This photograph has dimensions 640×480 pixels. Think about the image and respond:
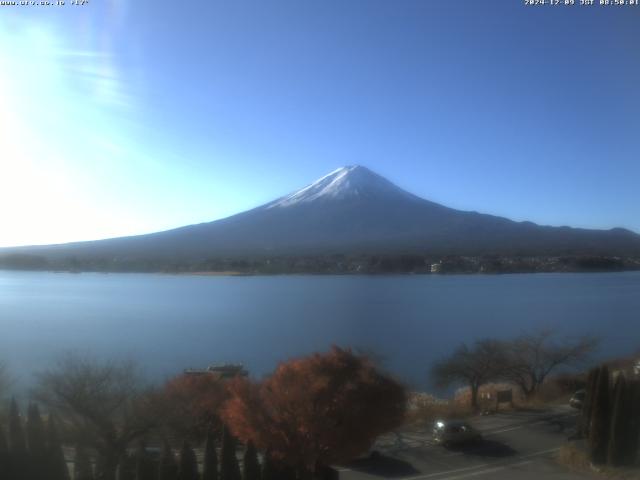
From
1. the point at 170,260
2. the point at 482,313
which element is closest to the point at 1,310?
the point at 170,260

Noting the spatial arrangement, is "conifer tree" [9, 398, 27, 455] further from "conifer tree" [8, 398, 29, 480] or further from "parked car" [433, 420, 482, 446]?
"parked car" [433, 420, 482, 446]

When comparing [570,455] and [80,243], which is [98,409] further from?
[80,243]

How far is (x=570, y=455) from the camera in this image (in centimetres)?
600

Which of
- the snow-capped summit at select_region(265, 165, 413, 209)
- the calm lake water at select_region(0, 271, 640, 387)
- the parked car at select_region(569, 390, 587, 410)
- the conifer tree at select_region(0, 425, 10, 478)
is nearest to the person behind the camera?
the conifer tree at select_region(0, 425, 10, 478)

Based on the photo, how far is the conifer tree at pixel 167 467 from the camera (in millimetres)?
4484

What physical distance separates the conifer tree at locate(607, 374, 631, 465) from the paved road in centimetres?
44

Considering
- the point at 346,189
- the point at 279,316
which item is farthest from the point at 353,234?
the point at 279,316

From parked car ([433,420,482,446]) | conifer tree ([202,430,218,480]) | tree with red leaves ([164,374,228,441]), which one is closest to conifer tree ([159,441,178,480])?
conifer tree ([202,430,218,480])

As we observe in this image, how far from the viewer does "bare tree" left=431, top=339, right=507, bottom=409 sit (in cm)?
984

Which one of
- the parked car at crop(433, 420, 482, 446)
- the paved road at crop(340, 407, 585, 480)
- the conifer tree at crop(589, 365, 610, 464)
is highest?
the conifer tree at crop(589, 365, 610, 464)

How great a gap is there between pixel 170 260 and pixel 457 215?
28.2 meters

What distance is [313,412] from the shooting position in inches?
196

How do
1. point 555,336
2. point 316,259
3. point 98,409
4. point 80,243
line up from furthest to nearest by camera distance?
point 80,243 < point 316,259 < point 555,336 < point 98,409

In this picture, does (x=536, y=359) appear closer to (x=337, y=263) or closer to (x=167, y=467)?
(x=167, y=467)
